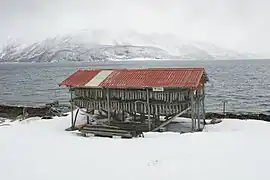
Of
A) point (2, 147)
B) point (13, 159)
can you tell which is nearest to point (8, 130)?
point (2, 147)

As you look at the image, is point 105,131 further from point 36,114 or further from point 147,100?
point 36,114

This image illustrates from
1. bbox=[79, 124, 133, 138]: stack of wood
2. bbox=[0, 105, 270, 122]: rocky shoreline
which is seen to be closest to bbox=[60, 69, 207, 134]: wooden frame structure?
bbox=[79, 124, 133, 138]: stack of wood

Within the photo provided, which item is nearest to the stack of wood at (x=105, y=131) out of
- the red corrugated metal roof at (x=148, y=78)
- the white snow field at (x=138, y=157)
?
the white snow field at (x=138, y=157)

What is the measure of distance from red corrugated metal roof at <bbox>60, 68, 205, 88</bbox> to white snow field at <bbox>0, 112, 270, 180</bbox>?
3.34 m

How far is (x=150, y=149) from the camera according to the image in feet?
63.5

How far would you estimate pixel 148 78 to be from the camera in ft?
86.0

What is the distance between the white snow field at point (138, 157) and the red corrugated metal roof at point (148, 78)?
10.9 feet

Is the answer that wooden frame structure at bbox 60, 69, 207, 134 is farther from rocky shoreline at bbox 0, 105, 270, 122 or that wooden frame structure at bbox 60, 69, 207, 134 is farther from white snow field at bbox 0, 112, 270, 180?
rocky shoreline at bbox 0, 105, 270, 122

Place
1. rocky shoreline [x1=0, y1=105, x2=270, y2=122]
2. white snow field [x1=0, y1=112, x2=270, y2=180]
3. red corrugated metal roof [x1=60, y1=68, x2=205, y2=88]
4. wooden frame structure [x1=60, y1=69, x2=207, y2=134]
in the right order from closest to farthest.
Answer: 1. white snow field [x1=0, y1=112, x2=270, y2=180]
2. red corrugated metal roof [x1=60, y1=68, x2=205, y2=88]
3. wooden frame structure [x1=60, y1=69, x2=207, y2=134]
4. rocky shoreline [x1=0, y1=105, x2=270, y2=122]

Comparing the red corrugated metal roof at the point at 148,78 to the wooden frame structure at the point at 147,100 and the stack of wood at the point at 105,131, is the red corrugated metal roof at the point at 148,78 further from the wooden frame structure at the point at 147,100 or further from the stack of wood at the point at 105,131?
the stack of wood at the point at 105,131

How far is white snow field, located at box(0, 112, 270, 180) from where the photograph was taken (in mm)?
15086

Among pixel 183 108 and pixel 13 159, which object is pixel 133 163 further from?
pixel 183 108

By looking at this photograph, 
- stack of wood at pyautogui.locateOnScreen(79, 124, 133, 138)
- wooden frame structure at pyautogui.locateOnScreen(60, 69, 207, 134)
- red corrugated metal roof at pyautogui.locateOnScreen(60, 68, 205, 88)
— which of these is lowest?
stack of wood at pyautogui.locateOnScreen(79, 124, 133, 138)

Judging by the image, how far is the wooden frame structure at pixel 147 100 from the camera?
25141 mm
